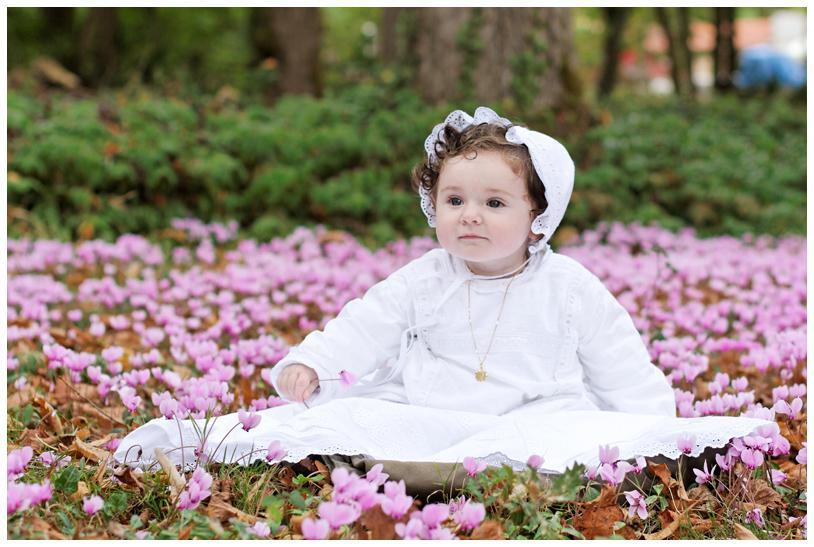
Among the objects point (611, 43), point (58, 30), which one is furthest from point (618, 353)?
point (611, 43)

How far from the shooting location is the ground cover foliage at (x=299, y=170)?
22.6ft

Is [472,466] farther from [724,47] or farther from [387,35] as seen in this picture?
[724,47]

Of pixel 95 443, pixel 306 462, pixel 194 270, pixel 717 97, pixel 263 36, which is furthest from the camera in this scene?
pixel 717 97

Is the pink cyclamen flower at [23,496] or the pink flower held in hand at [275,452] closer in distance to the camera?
the pink cyclamen flower at [23,496]

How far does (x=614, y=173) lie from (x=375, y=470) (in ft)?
18.3

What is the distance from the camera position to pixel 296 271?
18.4 ft

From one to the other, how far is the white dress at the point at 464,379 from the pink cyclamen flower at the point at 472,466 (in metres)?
0.19

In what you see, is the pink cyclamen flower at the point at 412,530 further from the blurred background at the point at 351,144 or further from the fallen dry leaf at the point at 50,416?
the blurred background at the point at 351,144

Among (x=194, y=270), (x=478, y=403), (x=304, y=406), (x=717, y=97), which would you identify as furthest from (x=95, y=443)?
(x=717, y=97)

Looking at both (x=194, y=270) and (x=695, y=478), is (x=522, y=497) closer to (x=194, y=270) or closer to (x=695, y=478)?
(x=695, y=478)

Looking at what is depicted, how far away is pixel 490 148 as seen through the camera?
2.94 metres

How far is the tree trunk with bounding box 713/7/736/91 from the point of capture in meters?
15.7

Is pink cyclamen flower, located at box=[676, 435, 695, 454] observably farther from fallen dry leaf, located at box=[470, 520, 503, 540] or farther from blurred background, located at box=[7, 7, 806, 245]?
blurred background, located at box=[7, 7, 806, 245]

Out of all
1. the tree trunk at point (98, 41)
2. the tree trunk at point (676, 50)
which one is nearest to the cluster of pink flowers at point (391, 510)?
the tree trunk at point (98, 41)
